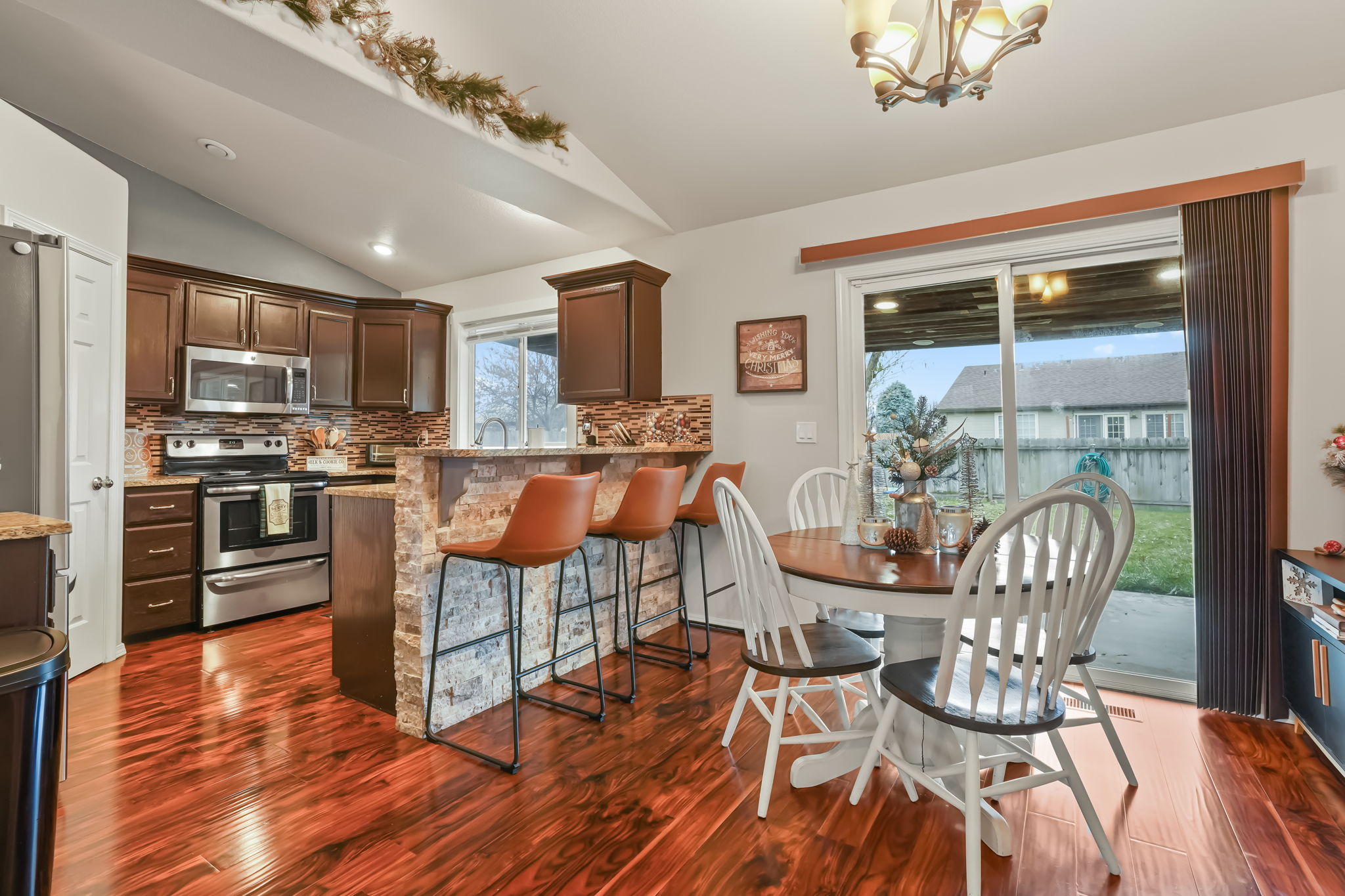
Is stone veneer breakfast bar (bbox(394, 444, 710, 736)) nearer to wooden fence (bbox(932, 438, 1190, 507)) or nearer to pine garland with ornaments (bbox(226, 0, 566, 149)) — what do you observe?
pine garland with ornaments (bbox(226, 0, 566, 149))

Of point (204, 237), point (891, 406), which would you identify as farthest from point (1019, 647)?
point (204, 237)

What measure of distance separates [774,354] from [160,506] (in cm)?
363

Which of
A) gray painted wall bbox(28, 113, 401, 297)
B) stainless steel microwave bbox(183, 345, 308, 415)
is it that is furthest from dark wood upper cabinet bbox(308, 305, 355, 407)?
gray painted wall bbox(28, 113, 401, 297)

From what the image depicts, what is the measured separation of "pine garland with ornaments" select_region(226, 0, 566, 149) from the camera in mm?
2172

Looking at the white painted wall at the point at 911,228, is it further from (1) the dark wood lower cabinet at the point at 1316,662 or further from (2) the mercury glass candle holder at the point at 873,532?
(2) the mercury glass candle holder at the point at 873,532

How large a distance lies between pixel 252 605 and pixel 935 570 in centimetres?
406

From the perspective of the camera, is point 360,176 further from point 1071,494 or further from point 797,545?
point 1071,494

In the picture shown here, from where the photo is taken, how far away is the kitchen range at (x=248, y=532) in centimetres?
381

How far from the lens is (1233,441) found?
2.49m

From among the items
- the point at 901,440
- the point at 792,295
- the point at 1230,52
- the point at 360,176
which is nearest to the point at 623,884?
the point at 901,440

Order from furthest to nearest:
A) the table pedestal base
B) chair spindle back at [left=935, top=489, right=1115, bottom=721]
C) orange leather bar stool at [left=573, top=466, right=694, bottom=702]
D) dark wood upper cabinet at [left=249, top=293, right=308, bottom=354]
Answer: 1. dark wood upper cabinet at [left=249, top=293, right=308, bottom=354]
2. orange leather bar stool at [left=573, top=466, right=694, bottom=702]
3. the table pedestal base
4. chair spindle back at [left=935, top=489, right=1115, bottom=721]

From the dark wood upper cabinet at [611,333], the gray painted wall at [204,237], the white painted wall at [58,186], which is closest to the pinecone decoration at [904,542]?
the dark wood upper cabinet at [611,333]

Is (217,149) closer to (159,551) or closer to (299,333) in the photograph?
(299,333)

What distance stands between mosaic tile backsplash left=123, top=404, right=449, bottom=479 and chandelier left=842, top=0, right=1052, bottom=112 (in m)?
4.43
